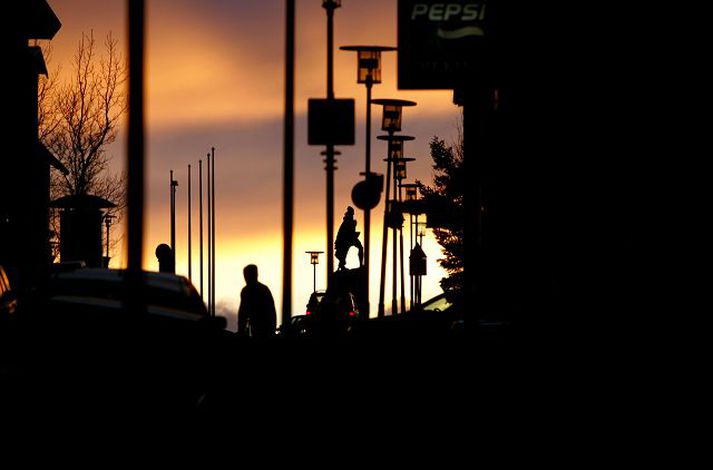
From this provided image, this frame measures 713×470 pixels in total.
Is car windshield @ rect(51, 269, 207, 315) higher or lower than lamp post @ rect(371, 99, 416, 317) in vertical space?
lower

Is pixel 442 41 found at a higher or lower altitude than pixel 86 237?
higher

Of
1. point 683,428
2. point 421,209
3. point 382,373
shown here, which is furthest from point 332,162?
point 421,209

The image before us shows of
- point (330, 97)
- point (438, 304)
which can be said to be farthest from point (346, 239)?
point (438, 304)

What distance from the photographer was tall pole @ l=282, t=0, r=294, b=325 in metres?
32.0

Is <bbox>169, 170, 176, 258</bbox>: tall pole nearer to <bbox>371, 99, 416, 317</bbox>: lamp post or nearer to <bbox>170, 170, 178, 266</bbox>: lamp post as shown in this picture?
<bbox>170, 170, 178, 266</bbox>: lamp post

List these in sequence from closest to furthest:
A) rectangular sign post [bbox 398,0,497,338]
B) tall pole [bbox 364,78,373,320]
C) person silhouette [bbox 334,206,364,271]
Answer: rectangular sign post [bbox 398,0,497,338] → person silhouette [bbox 334,206,364,271] → tall pole [bbox 364,78,373,320]

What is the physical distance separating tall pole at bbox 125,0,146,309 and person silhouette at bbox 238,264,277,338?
7.77 m

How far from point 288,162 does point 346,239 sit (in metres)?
13.8

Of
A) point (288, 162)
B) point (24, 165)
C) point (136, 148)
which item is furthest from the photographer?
point (24, 165)

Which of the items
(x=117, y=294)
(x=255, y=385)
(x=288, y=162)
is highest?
(x=288, y=162)

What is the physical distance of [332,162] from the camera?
123 ft

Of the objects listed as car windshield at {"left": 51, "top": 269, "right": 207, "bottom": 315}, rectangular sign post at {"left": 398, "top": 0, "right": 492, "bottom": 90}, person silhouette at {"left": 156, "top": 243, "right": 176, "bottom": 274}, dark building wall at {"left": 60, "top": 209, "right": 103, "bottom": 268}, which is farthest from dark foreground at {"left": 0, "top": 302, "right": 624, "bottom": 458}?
dark building wall at {"left": 60, "top": 209, "right": 103, "bottom": 268}

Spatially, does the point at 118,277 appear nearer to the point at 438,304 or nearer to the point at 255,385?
the point at 255,385

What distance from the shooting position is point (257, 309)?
26.2 m
